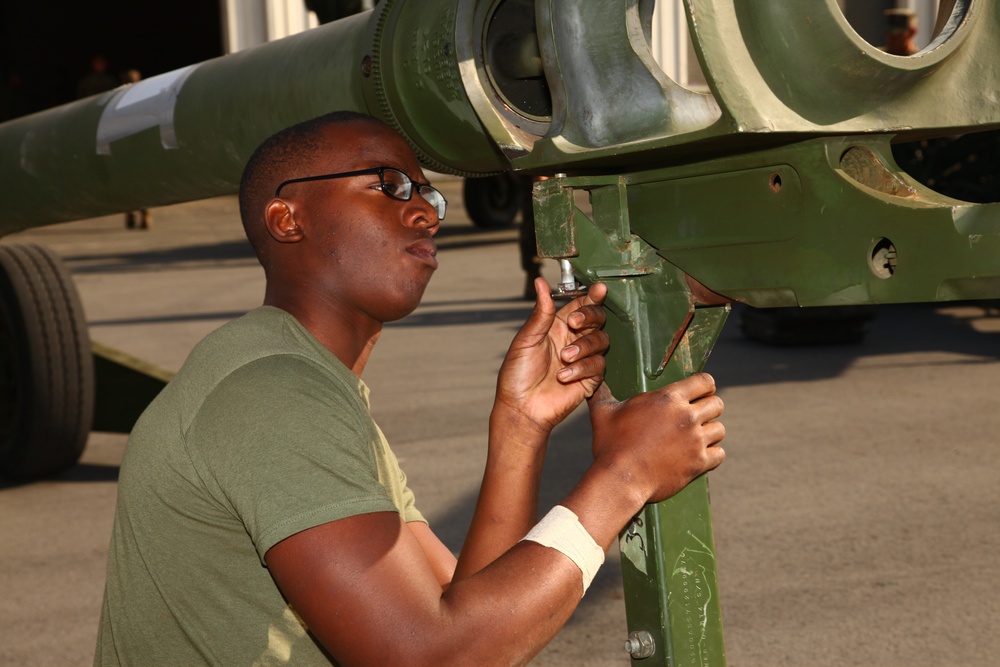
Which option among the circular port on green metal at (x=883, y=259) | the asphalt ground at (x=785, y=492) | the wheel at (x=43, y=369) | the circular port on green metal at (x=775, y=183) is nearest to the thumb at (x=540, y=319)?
the circular port on green metal at (x=775, y=183)

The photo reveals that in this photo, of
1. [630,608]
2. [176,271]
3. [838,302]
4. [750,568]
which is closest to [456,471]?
[750,568]

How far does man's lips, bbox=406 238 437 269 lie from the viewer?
1906 mm

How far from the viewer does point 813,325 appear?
299 inches

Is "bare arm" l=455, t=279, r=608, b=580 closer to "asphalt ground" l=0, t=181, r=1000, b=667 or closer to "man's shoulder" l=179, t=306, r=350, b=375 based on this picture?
"man's shoulder" l=179, t=306, r=350, b=375

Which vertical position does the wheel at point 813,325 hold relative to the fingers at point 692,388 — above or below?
below

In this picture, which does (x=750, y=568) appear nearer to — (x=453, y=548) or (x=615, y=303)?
(x=453, y=548)

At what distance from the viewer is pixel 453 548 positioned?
4301 millimetres

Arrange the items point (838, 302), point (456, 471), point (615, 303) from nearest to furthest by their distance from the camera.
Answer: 1. point (838, 302)
2. point (615, 303)
3. point (456, 471)

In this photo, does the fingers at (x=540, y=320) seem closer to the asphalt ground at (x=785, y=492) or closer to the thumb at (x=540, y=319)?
the thumb at (x=540, y=319)

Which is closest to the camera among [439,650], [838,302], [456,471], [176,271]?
[439,650]

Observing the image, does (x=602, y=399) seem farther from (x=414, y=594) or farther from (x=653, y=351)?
(x=414, y=594)

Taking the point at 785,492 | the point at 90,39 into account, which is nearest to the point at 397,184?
the point at 785,492

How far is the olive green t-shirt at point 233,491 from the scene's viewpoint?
60.3 inches

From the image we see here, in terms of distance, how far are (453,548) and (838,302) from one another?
2815mm
